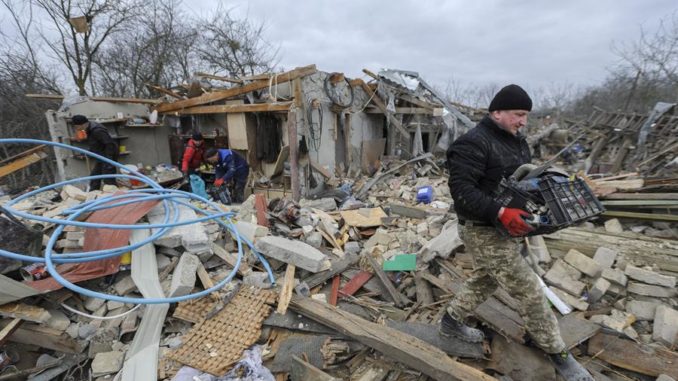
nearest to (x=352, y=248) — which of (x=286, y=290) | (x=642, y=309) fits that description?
(x=286, y=290)

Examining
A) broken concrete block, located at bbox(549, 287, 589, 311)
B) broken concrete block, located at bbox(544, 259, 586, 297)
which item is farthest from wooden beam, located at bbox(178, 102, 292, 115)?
broken concrete block, located at bbox(549, 287, 589, 311)

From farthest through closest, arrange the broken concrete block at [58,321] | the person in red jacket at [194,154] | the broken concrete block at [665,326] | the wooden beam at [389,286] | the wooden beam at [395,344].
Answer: the person in red jacket at [194,154]
the wooden beam at [389,286]
the broken concrete block at [58,321]
the broken concrete block at [665,326]
the wooden beam at [395,344]

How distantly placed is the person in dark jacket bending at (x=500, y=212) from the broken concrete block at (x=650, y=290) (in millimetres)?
1730

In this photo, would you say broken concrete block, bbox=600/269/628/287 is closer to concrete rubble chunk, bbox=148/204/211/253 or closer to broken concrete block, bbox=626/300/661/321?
broken concrete block, bbox=626/300/661/321

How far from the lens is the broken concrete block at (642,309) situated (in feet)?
9.94

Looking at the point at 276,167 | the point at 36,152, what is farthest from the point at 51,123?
the point at 276,167

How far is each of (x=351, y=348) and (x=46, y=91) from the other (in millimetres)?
15254

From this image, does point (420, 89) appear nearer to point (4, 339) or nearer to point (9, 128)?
point (4, 339)

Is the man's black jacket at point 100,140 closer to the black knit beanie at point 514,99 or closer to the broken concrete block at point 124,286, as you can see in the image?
the broken concrete block at point 124,286

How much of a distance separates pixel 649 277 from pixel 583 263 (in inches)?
22.3

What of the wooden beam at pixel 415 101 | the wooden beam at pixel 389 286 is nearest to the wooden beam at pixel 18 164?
the wooden beam at pixel 389 286

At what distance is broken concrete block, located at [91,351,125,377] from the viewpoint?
263cm

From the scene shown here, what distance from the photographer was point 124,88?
1408 centimetres

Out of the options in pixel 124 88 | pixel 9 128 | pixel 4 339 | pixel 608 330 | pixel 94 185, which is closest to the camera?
pixel 4 339
